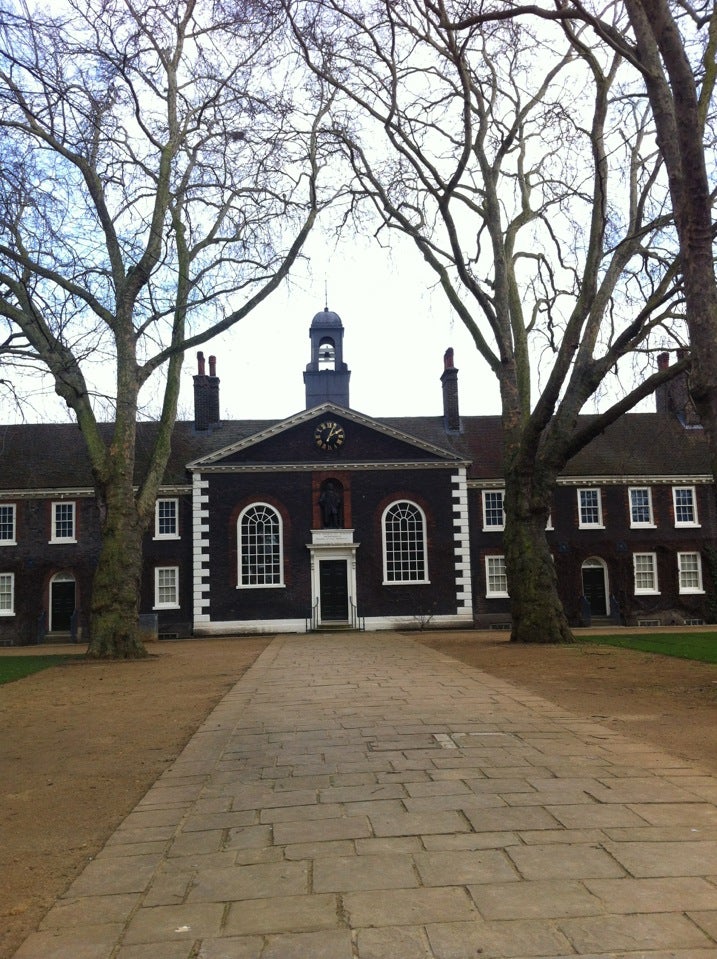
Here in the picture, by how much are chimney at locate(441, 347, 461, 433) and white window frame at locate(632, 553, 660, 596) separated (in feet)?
30.1

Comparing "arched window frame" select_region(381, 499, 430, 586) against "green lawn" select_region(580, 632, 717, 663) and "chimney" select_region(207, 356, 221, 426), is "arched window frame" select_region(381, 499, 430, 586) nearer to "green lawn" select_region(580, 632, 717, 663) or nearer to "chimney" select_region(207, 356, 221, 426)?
"chimney" select_region(207, 356, 221, 426)

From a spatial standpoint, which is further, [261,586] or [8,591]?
[8,591]

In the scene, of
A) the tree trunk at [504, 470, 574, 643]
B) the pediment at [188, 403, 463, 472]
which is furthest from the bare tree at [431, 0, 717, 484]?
the pediment at [188, 403, 463, 472]

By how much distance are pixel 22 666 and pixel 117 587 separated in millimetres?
2589

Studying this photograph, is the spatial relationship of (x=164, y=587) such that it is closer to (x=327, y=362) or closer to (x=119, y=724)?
(x=327, y=362)

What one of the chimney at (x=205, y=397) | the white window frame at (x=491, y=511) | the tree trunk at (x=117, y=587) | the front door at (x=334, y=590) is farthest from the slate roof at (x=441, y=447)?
the tree trunk at (x=117, y=587)

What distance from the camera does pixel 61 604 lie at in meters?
33.7

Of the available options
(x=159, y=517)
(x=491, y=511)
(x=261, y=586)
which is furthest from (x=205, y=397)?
(x=491, y=511)

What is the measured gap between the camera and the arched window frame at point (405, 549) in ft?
110

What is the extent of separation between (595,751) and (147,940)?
4516 mm

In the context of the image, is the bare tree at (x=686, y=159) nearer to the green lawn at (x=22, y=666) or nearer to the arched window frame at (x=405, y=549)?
the green lawn at (x=22, y=666)

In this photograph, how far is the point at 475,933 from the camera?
3.38 m

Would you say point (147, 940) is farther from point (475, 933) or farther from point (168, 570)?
point (168, 570)

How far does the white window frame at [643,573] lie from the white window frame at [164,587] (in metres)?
18.1
